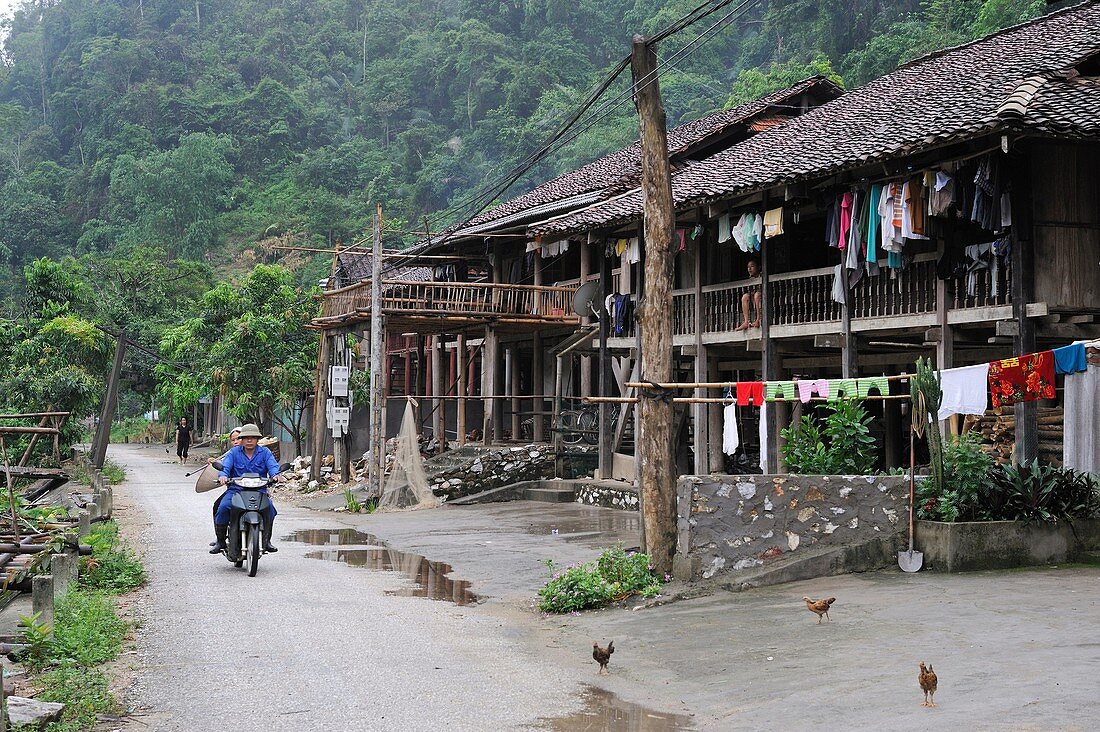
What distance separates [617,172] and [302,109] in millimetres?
50602

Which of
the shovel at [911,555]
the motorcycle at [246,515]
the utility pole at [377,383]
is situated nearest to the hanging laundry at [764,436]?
the shovel at [911,555]

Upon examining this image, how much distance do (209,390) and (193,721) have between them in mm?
33324

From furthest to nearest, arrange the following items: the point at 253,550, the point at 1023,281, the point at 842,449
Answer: the point at 1023,281
the point at 253,550
the point at 842,449

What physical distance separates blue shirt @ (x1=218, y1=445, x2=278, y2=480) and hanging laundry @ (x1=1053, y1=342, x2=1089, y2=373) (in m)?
8.70

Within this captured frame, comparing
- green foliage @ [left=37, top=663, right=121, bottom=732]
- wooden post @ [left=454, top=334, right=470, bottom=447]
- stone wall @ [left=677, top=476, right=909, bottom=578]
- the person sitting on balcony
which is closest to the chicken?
stone wall @ [left=677, top=476, right=909, bottom=578]

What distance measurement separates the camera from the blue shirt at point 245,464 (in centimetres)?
1336

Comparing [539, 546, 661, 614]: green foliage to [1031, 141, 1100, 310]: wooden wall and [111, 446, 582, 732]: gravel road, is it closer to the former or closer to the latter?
[111, 446, 582, 732]: gravel road

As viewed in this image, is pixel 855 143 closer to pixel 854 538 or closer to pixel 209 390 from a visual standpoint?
pixel 854 538

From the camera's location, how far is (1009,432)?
15320 mm

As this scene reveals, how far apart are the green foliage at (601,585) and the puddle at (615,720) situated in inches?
135

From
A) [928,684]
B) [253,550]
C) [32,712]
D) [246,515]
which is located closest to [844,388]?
[928,684]

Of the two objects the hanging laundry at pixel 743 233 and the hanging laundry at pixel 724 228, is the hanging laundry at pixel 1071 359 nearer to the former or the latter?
the hanging laundry at pixel 743 233

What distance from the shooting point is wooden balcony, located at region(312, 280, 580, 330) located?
26031mm

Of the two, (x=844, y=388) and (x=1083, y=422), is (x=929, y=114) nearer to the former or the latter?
(x=1083, y=422)
